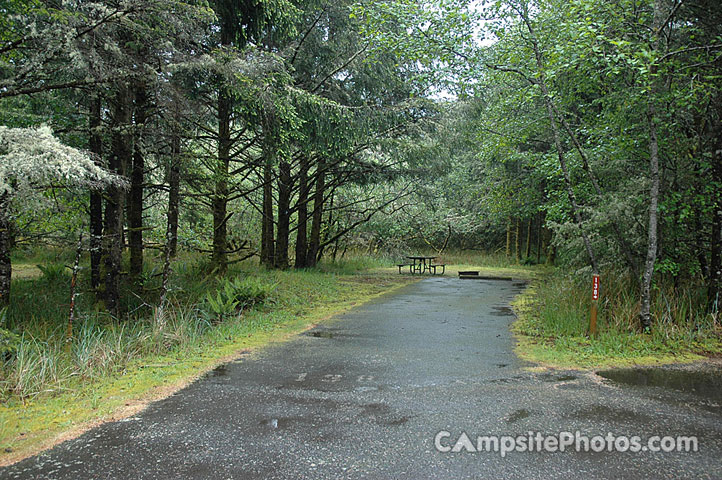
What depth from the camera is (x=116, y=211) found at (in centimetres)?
734

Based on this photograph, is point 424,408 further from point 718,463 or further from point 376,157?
point 376,157

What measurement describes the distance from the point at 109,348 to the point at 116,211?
2.86 metres

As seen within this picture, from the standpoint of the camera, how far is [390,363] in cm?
547

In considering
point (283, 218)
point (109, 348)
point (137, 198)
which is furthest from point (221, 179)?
point (283, 218)

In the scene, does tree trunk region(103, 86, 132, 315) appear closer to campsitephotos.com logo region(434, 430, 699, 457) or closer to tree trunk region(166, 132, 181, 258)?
tree trunk region(166, 132, 181, 258)

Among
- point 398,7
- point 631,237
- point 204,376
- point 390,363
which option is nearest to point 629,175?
point 631,237

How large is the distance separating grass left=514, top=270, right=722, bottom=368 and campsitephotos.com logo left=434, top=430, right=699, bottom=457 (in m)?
2.06

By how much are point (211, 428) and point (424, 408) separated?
5.81ft

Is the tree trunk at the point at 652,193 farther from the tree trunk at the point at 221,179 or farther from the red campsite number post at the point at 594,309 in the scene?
the tree trunk at the point at 221,179

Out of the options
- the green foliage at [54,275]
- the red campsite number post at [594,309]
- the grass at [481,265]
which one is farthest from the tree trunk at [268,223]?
the red campsite number post at [594,309]

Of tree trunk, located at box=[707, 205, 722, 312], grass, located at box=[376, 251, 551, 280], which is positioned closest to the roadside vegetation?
tree trunk, located at box=[707, 205, 722, 312]

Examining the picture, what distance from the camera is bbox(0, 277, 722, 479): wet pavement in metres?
2.99

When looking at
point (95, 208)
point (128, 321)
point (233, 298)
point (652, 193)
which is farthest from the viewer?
point (95, 208)

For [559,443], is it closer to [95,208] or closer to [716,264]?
[716,264]
